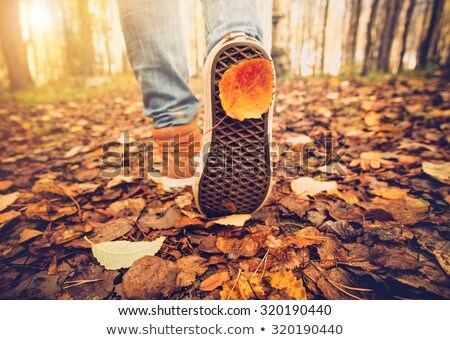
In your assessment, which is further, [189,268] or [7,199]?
[7,199]

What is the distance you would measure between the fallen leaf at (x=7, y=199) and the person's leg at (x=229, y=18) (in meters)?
0.86

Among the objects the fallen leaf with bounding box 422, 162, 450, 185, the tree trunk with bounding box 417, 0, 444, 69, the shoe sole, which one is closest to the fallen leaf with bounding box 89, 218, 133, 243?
the shoe sole

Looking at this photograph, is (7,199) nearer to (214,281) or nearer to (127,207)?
(127,207)

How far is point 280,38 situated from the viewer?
3.17 m

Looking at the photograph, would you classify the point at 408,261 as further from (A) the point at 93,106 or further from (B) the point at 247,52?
(A) the point at 93,106

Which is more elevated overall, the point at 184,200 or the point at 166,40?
the point at 166,40

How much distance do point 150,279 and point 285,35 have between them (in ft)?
10.8

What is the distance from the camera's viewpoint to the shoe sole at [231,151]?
0.63 m

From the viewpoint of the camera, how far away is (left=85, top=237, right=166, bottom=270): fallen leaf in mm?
659

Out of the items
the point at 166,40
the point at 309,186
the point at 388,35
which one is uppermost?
the point at 388,35

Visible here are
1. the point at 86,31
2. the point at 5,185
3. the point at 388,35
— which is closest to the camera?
the point at 5,185

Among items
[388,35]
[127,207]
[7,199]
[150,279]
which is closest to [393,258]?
[150,279]

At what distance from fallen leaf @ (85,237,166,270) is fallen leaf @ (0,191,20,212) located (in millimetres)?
470

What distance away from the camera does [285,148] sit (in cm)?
133
